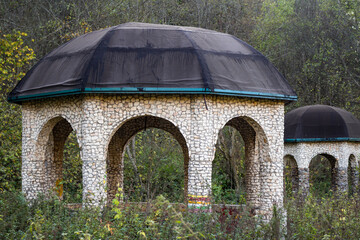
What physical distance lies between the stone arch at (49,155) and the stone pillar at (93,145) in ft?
3.44

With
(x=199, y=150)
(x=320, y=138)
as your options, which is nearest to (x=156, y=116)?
(x=199, y=150)

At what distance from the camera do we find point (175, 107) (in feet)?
40.1

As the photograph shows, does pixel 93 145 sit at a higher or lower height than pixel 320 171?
lower

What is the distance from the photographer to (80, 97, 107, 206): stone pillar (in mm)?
12211

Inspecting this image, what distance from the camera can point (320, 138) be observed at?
69.0 feet

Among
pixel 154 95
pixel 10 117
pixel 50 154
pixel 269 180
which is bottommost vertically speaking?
pixel 269 180

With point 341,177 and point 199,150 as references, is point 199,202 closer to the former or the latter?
point 199,150

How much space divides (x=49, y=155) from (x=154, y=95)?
4.43 meters

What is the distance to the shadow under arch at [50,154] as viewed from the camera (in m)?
13.7

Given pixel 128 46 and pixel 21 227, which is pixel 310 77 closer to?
pixel 128 46

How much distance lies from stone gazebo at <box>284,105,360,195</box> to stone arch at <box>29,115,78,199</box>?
9.56 m

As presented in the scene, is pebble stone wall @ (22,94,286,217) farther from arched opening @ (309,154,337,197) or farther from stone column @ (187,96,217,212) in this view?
arched opening @ (309,154,337,197)

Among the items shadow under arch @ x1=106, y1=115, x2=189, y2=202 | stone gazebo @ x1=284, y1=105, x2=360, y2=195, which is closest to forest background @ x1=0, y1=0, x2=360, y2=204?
shadow under arch @ x1=106, y1=115, x2=189, y2=202

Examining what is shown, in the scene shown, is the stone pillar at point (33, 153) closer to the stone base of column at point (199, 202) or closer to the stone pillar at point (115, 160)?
the stone pillar at point (115, 160)
